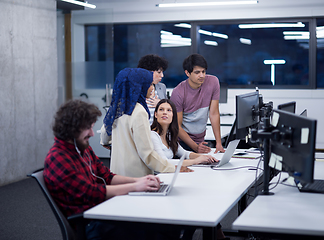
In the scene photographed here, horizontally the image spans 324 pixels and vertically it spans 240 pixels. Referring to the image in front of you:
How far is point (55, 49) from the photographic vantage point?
564 cm

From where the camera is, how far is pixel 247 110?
8.80ft

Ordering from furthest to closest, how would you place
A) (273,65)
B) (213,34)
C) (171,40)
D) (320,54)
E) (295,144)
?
(171,40)
(213,34)
(273,65)
(320,54)
(295,144)

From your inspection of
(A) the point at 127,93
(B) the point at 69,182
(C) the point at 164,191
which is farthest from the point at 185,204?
(A) the point at 127,93

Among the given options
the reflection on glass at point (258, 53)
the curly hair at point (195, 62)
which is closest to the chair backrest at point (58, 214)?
the curly hair at point (195, 62)

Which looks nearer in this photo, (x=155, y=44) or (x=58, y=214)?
(x=58, y=214)

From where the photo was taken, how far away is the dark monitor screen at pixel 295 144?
1615 mm

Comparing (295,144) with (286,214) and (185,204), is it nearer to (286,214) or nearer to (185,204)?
(286,214)

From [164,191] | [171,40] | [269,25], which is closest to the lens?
[164,191]

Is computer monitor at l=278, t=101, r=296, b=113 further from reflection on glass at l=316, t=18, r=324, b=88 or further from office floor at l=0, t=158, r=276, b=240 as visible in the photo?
reflection on glass at l=316, t=18, r=324, b=88

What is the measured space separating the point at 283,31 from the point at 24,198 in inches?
200

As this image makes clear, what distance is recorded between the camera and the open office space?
4.99 m

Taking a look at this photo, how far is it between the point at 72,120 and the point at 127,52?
587 cm

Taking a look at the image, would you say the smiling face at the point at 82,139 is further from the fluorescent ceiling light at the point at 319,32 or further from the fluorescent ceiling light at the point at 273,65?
the fluorescent ceiling light at the point at 319,32

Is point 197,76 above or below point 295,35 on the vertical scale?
below
